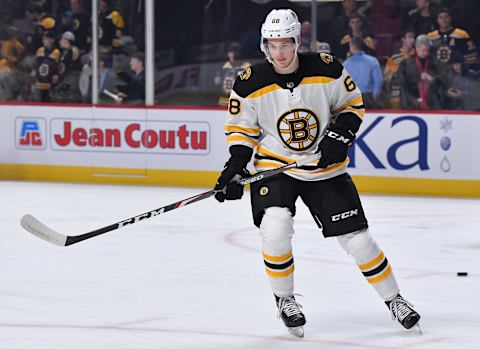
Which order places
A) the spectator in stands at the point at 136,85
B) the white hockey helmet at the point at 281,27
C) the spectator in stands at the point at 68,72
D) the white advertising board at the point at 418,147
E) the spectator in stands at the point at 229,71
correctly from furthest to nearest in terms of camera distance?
the spectator in stands at the point at 68,72 < the spectator in stands at the point at 136,85 < the spectator in stands at the point at 229,71 < the white advertising board at the point at 418,147 < the white hockey helmet at the point at 281,27

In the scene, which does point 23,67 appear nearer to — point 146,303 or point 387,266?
point 146,303

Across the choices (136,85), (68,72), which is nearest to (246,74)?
(136,85)

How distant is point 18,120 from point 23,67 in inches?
18.8

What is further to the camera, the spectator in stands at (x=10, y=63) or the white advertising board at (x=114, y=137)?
the spectator in stands at (x=10, y=63)

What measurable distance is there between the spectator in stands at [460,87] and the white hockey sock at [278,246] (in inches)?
186

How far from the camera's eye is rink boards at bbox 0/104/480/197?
824 cm

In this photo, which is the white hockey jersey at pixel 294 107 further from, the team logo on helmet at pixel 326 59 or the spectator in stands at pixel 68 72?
the spectator in stands at pixel 68 72

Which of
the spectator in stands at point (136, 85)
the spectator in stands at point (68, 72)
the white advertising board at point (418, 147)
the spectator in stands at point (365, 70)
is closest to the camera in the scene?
the white advertising board at point (418, 147)

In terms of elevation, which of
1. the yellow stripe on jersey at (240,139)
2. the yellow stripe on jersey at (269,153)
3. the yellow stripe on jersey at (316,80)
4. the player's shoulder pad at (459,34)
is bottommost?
the player's shoulder pad at (459,34)

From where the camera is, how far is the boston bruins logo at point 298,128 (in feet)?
12.7

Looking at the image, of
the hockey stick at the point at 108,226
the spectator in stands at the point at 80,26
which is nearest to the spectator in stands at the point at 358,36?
the spectator in stands at the point at 80,26

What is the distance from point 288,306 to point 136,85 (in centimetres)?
547

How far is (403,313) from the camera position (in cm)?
384

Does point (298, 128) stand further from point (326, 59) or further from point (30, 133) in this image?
point (30, 133)
